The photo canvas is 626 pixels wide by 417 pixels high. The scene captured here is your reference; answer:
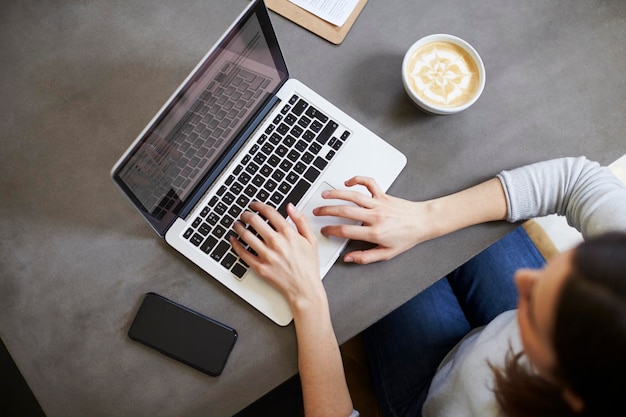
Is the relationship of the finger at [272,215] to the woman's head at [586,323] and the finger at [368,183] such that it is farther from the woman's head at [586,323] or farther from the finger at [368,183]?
the woman's head at [586,323]

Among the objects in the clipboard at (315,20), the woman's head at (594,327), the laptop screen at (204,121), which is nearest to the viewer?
the woman's head at (594,327)

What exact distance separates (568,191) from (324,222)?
1.31ft

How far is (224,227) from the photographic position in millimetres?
760

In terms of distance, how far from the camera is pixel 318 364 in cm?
71

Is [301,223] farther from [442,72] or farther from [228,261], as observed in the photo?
[442,72]

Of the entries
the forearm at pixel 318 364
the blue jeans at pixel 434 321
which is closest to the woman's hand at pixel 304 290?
the forearm at pixel 318 364

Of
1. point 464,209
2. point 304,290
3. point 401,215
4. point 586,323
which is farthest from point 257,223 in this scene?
point 586,323

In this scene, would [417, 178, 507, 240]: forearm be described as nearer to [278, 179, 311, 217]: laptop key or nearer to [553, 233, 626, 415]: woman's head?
[278, 179, 311, 217]: laptop key

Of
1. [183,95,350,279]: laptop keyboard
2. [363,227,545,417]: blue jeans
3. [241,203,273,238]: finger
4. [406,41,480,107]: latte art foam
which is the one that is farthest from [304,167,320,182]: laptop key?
[363,227,545,417]: blue jeans

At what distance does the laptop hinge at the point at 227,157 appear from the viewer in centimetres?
76

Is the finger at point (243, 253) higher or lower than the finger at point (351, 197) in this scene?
lower

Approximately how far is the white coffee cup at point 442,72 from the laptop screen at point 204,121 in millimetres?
217

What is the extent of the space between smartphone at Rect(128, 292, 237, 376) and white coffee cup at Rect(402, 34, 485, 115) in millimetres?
487

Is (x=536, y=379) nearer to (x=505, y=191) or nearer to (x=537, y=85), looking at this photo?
(x=505, y=191)
